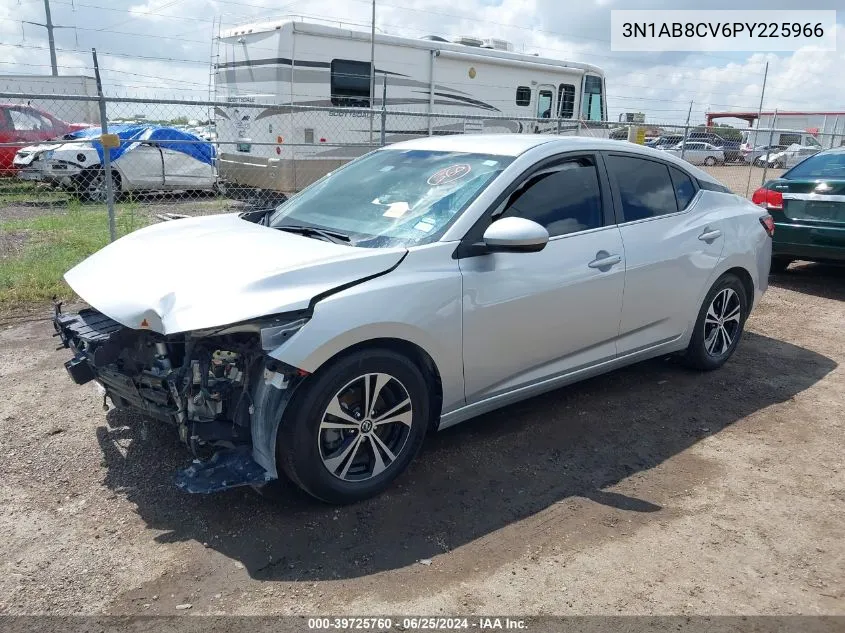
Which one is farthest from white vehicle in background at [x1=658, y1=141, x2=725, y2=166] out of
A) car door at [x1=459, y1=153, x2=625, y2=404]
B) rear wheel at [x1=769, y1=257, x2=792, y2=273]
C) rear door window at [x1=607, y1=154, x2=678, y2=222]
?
car door at [x1=459, y1=153, x2=625, y2=404]

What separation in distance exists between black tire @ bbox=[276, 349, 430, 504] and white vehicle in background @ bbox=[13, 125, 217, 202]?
408 inches

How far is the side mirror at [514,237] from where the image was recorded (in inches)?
133

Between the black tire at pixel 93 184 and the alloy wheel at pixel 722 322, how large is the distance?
35.7ft

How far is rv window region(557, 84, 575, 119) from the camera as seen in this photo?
1598cm

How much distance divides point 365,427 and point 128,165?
1180cm

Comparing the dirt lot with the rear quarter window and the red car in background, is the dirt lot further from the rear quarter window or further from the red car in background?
the red car in background

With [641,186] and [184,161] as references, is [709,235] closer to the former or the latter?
[641,186]

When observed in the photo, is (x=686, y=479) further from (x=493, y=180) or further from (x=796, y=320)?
(x=796, y=320)

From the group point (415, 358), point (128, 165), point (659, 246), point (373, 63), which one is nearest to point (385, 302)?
point (415, 358)

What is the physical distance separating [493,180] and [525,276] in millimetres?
539

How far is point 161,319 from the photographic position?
117 inches

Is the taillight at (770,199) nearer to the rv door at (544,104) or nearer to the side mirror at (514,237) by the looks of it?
the side mirror at (514,237)

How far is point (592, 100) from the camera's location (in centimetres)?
1673

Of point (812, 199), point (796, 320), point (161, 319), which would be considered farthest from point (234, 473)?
point (812, 199)
